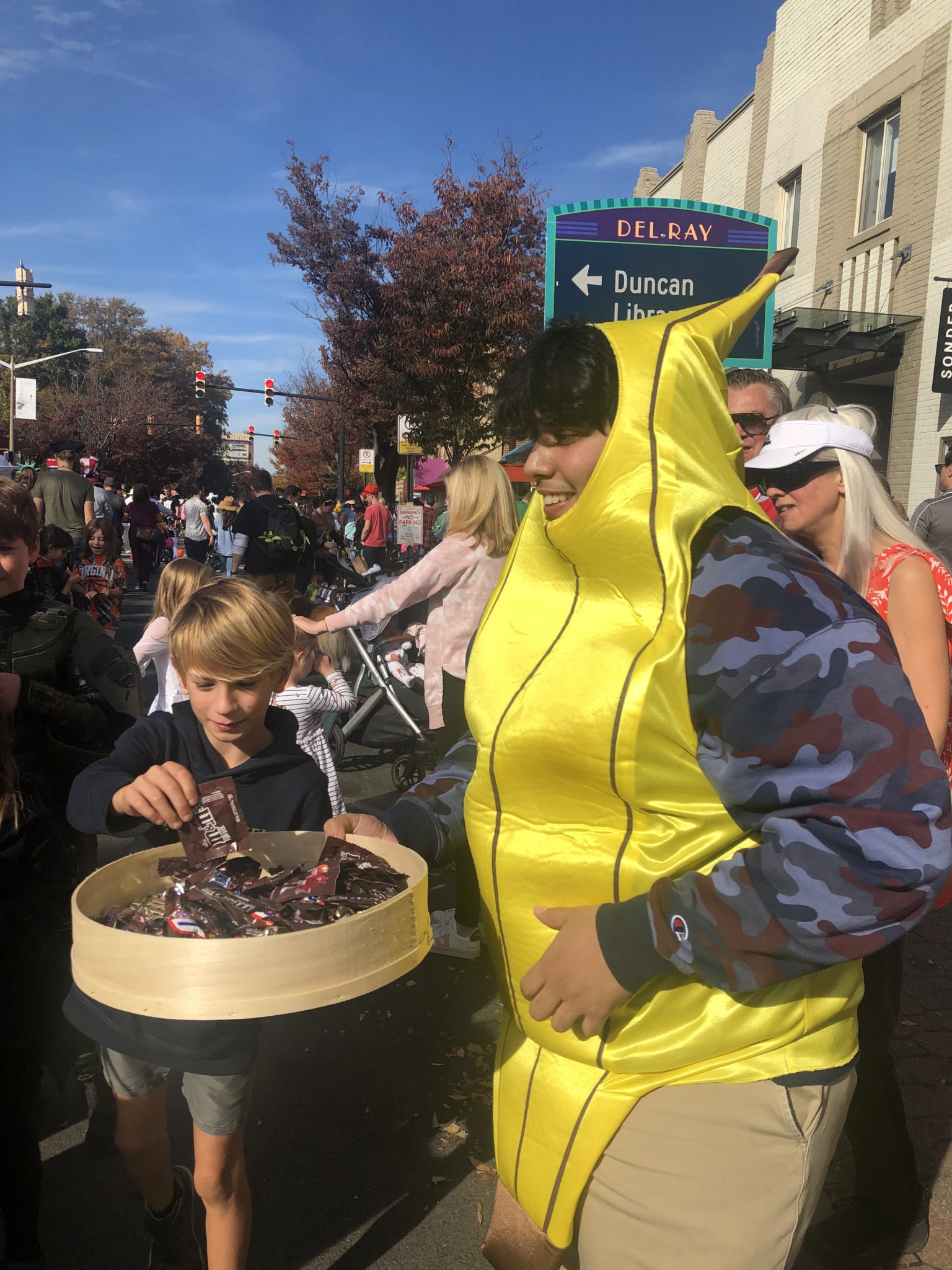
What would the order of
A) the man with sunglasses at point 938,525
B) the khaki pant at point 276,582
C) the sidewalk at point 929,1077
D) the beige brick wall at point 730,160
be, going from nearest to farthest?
the sidewalk at point 929,1077
the man with sunglasses at point 938,525
the khaki pant at point 276,582
the beige brick wall at point 730,160

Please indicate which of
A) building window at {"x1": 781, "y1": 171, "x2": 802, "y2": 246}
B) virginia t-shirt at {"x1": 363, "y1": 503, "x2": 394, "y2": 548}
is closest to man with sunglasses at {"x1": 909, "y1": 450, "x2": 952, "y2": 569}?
virginia t-shirt at {"x1": 363, "y1": 503, "x2": 394, "y2": 548}

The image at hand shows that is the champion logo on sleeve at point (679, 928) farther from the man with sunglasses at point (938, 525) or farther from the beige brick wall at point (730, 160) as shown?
the beige brick wall at point (730, 160)

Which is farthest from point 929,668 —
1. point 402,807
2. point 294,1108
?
point 294,1108

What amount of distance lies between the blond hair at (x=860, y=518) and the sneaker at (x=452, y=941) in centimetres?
258

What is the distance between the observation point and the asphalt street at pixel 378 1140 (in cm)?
264

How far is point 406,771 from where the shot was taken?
677 cm

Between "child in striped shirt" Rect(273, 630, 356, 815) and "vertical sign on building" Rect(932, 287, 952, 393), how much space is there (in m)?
10.5

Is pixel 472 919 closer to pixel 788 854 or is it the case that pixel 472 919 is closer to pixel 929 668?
pixel 788 854

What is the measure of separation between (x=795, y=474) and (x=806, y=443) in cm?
10

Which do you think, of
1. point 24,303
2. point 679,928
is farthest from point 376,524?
point 24,303

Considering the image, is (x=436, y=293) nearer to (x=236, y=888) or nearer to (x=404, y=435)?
(x=404, y=435)

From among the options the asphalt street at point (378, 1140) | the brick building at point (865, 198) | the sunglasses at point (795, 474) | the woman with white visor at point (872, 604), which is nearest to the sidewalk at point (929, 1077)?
the asphalt street at point (378, 1140)

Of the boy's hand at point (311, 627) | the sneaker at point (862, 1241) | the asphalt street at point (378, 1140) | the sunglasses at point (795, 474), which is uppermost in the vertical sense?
the sunglasses at point (795, 474)

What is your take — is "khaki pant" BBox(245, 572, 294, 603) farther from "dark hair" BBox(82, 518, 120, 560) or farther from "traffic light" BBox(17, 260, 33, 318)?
"traffic light" BBox(17, 260, 33, 318)
